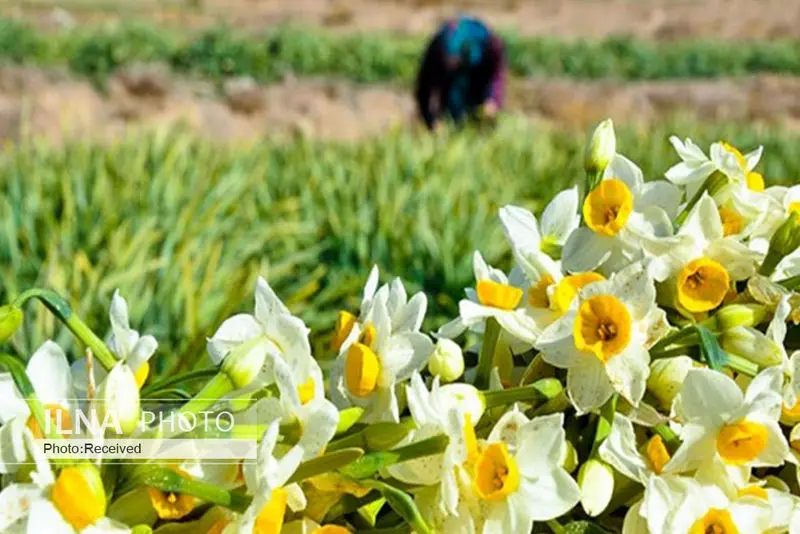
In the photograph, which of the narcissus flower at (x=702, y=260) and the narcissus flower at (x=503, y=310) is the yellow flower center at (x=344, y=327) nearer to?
the narcissus flower at (x=503, y=310)

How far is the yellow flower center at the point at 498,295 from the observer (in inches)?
25.2

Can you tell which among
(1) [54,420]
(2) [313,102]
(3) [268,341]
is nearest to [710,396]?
(3) [268,341]

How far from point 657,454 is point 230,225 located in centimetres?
204

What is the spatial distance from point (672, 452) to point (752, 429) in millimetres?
46

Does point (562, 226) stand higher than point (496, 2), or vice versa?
point (562, 226)

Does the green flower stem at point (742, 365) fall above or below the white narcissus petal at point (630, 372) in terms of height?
below

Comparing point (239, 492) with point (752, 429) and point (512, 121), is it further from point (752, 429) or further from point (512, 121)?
point (512, 121)

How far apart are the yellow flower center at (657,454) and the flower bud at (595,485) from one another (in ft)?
0.08

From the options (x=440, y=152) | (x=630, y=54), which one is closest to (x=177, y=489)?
(x=440, y=152)

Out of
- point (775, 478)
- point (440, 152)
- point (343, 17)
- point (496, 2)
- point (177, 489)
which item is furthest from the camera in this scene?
point (496, 2)

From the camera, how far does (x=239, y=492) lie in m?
0.54

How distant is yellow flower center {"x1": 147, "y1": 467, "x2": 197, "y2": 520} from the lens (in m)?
0.52

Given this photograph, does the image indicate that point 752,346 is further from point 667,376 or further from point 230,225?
point 230,225

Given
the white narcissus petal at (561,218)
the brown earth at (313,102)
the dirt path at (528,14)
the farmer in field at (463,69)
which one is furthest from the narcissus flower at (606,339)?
the dirt path at (528,14)
